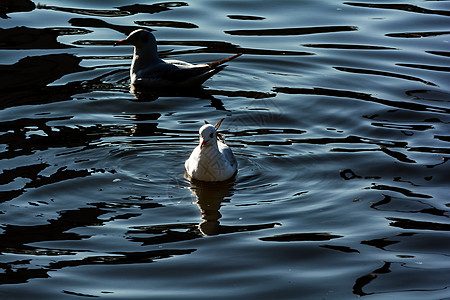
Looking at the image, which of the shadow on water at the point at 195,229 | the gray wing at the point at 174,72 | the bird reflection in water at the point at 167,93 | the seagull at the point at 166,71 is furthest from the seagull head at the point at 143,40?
the shadow on water at the point at 195,229

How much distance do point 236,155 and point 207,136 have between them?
2.77 feet

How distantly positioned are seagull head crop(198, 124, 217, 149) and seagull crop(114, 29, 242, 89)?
3614mm

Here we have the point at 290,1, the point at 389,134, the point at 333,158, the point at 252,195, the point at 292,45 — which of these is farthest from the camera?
the point at 290,1

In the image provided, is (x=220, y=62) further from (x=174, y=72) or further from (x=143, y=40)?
(x=143, y=40)

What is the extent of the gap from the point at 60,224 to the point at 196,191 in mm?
1783

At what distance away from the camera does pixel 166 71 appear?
45.9 feet

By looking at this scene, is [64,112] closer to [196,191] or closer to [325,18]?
[196,191]

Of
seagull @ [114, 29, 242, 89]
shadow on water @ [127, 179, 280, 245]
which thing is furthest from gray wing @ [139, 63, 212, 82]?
shadow on water @ [127, 179, 280, 245]

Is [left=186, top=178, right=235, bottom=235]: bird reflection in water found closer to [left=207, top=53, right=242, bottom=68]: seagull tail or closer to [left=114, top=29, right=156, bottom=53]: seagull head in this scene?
[left=207, top=53, right=242, bottom=68]: seagull tail

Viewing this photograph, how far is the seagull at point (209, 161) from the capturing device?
1020cm

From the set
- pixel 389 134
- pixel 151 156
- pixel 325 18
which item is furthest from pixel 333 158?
pixel 325 18

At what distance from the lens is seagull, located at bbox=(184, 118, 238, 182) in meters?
10.2

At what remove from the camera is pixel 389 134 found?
456 inches

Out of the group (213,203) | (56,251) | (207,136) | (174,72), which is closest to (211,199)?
(213,203)
